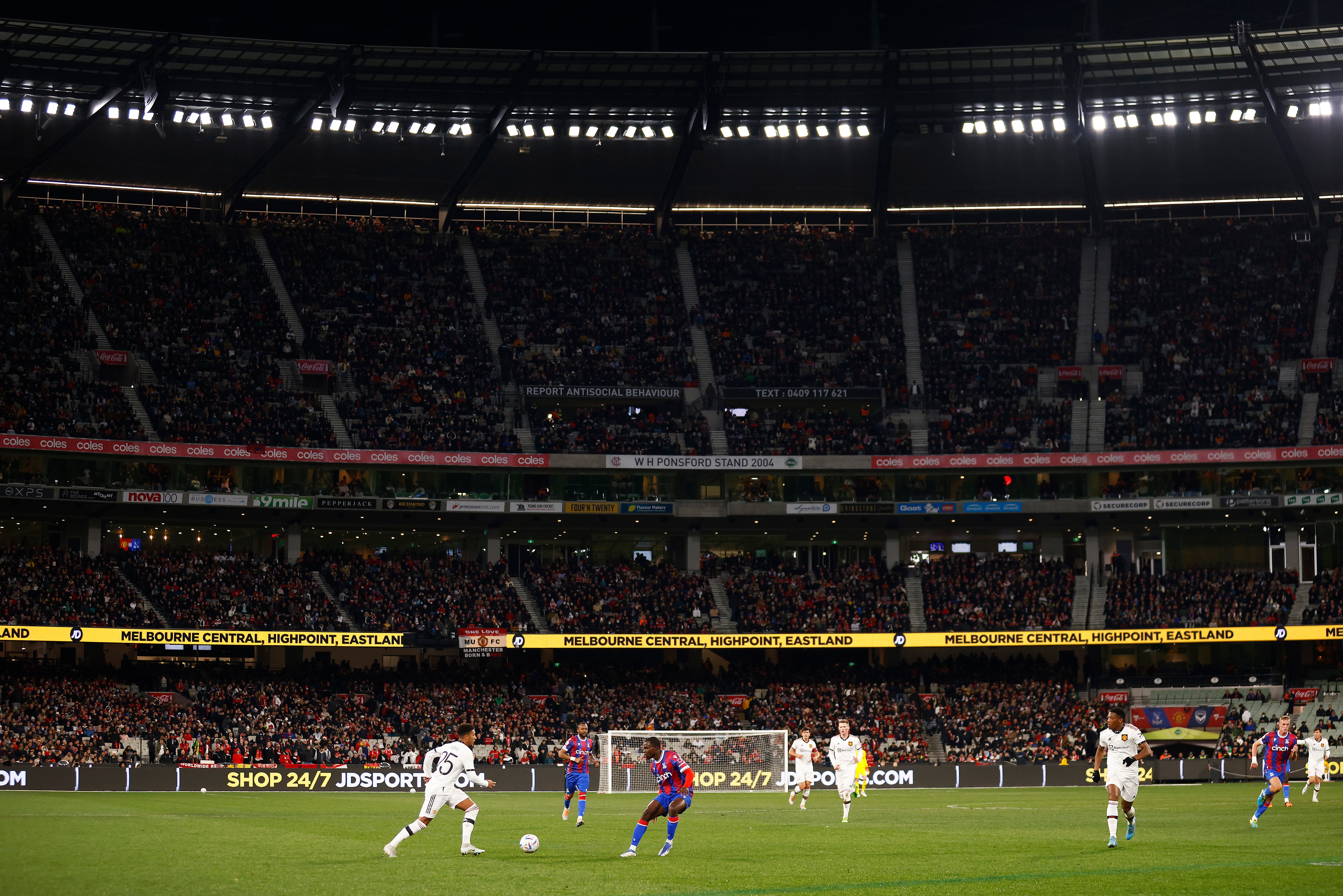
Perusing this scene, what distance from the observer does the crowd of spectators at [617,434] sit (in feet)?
225

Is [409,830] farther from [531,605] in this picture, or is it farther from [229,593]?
[531,605]

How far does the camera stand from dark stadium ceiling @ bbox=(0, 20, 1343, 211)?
209ft

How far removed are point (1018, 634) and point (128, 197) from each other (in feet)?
171

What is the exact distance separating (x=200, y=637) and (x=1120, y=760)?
152ft

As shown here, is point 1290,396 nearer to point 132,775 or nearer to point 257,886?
point 132,775

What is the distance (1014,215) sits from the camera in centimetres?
7962

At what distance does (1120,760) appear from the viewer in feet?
73.6

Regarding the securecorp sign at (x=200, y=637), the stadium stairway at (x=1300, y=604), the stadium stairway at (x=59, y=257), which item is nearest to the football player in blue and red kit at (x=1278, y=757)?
the stadium stairway at (x=1300, y=604)

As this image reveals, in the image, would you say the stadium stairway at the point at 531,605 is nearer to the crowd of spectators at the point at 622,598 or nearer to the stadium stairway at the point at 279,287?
the crowd of spectators at the point at 622,598

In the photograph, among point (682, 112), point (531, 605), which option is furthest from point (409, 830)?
point (682, 112)

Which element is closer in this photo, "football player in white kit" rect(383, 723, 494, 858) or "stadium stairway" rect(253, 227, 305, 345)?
"football player in white kit" rect(383, 723, 494, 858)

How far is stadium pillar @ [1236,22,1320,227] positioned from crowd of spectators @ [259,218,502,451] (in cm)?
3871

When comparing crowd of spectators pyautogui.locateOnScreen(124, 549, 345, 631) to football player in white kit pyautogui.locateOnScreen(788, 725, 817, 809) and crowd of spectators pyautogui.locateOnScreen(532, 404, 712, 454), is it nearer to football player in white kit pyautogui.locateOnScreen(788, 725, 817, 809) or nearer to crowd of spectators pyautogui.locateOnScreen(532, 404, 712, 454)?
crowd of spectators pyautogui.locateOnScreen(532, 404, 712, 454)

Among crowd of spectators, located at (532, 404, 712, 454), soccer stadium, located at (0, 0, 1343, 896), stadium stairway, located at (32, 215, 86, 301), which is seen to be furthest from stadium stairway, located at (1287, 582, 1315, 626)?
stadium stairway, located at (32, 215, 86, 301)
